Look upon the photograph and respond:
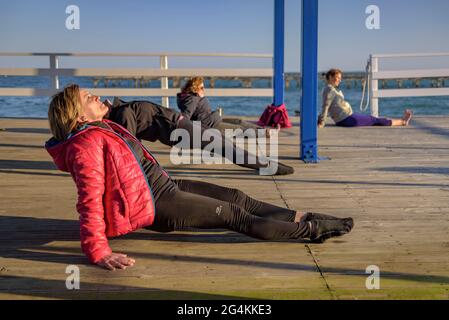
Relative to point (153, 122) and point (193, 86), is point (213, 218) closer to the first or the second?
point (153, 122)

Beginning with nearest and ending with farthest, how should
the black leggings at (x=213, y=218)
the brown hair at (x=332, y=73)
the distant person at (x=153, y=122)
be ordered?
1. the black leggings at (x=213, y=218)
2. the distant person at (x=153, y=122)
3. the brown hair at (x=332, y=73)

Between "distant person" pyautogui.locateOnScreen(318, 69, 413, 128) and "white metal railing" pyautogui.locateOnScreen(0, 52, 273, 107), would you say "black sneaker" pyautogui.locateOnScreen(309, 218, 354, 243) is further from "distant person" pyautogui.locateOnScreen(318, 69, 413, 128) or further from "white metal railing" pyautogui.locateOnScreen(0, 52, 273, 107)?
"white metal railing" pyautogui.locateOnScreen(0, 52, 273, 107)

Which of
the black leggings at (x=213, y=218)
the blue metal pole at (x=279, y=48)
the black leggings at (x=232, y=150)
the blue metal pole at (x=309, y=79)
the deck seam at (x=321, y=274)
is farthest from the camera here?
the blue metal pole at (x=279, y=48)

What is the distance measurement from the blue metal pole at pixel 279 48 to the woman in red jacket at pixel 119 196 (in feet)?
21.8

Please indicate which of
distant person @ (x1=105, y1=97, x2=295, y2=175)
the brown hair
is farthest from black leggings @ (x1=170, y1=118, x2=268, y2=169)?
the brown hair

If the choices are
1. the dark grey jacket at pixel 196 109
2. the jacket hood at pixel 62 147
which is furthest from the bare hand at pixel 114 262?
the dark grey jacket at pixel 196 109

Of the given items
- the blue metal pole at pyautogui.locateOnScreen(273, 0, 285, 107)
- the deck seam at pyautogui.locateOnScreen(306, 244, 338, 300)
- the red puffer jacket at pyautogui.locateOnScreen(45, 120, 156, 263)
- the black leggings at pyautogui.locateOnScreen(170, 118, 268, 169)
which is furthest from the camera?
the blue metal pole at pyautogui.locateOnScreen(273, 0, 285, 107)

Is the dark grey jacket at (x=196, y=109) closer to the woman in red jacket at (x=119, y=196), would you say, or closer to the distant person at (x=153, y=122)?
the distant person at (x=153, y=122)

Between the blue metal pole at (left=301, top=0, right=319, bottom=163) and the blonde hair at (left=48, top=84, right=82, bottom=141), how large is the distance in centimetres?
370

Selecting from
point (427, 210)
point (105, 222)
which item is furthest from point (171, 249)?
point (427, 210)

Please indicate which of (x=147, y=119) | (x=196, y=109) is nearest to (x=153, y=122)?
(x=147, y=119)

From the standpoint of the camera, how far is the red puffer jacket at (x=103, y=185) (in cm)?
326

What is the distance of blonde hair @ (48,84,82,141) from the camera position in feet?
10.9

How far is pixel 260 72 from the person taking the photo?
1214 cm
